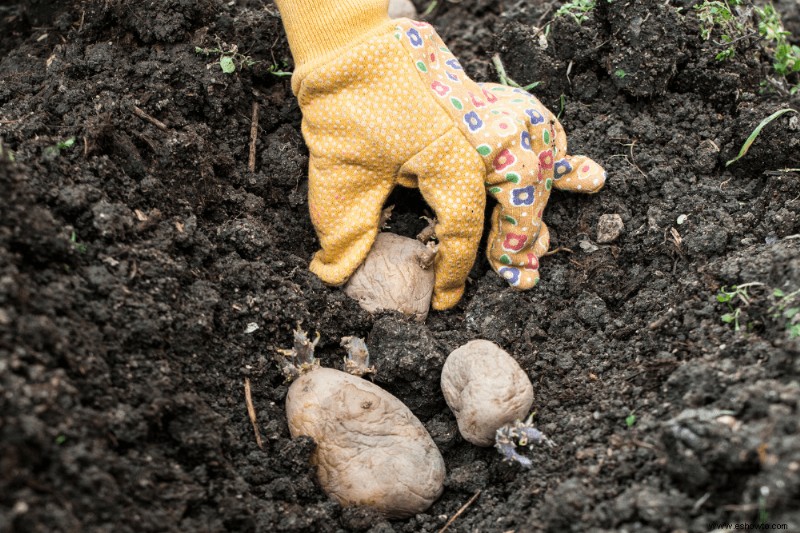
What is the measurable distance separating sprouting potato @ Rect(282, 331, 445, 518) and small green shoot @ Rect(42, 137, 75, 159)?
1.34 meters

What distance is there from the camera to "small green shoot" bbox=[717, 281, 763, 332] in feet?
9.08

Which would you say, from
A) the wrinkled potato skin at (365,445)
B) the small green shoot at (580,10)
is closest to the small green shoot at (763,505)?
the wrinkled potato skin at (365,445)

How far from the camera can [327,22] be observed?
3059mm

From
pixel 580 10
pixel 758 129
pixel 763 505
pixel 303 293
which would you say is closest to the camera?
pixel 763 505

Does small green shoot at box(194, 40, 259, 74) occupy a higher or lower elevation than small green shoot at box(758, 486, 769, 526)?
higher

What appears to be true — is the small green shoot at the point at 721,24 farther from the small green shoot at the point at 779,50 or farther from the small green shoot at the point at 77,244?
the small green shoot at the point at 77,244

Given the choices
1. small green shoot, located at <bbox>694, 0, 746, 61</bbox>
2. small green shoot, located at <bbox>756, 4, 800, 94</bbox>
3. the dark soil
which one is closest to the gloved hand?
the dark soil

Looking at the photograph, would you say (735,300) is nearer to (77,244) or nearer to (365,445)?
(365,445)

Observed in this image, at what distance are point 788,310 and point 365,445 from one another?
1.69 m

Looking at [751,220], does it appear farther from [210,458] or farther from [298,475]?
[210,458]

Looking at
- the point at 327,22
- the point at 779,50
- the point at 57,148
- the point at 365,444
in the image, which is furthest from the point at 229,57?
the point at 779,50

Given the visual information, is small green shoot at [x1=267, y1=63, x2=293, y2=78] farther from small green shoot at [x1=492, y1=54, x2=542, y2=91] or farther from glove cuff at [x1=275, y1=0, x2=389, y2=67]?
small green shoot at [x1=492, y1=54, x2=542, y2=91]

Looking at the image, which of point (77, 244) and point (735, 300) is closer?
point (77, 244)

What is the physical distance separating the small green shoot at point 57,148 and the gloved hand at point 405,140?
100cm
